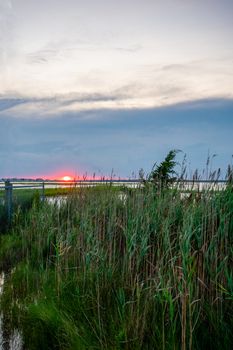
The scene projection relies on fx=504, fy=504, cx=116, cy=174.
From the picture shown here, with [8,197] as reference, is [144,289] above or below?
below

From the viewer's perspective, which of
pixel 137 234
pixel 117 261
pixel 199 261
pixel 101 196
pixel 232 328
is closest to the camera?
pixel 232 328

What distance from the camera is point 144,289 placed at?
14.8ft

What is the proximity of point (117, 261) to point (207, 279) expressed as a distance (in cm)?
161

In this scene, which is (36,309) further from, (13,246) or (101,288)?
(13,246)

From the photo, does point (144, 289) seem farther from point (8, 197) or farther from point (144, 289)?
point (8, 197)

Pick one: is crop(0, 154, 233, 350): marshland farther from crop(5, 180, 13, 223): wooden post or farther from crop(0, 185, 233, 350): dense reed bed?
crop(5, 180, 13, 223): wooden post

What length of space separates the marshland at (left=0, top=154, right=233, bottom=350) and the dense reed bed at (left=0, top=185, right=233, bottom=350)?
1 cm

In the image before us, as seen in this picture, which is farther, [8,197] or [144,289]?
[8,197]

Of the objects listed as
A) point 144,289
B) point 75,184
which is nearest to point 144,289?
point 144,289

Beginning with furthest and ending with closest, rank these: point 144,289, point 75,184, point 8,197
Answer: point 8,197
point 75,184
point 144,289

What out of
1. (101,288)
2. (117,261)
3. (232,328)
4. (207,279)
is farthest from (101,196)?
(232,328)

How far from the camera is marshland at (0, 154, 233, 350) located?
422 centimetres

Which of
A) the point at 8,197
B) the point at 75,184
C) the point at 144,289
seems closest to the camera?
the point at 144,289

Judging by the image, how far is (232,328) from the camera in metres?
4.27
